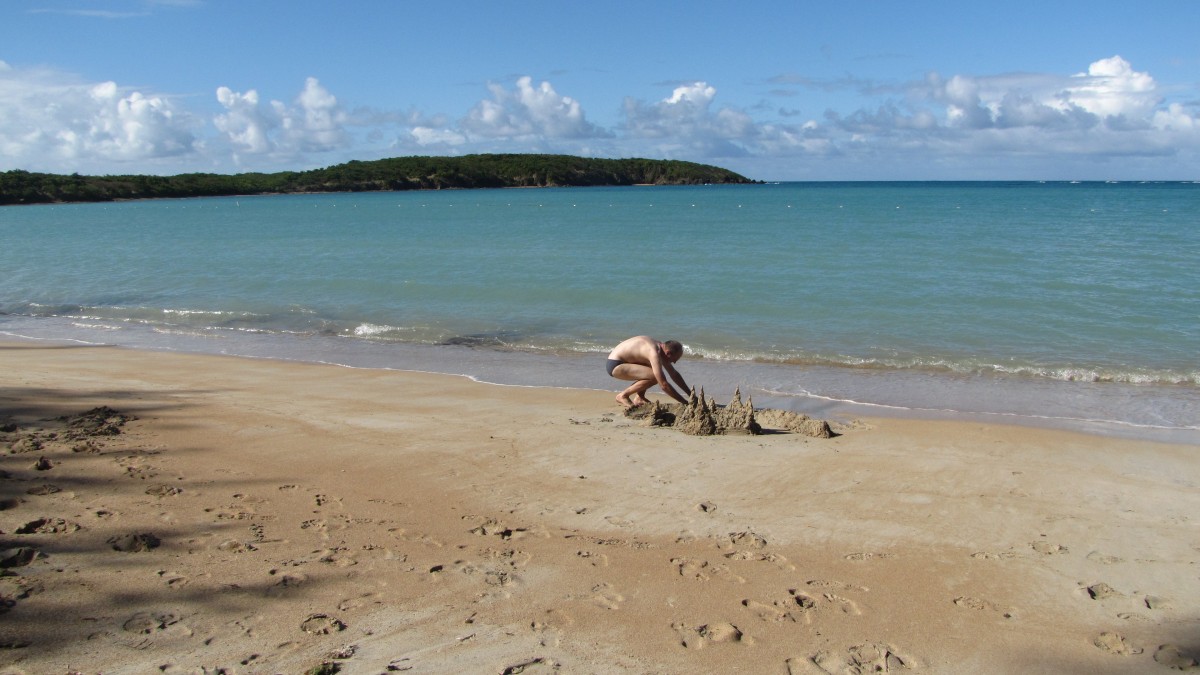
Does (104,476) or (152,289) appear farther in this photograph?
(152,289)

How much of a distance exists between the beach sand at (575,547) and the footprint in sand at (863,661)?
16mm

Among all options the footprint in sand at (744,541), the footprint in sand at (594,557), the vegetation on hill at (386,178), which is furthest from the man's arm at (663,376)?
the vegetation on hill at (386,178)

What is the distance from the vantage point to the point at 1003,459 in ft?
22.9

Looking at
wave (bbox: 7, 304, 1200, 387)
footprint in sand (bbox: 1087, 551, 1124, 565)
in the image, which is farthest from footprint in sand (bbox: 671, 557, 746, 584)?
wave (bbox: 7, 304, 1200, 387)

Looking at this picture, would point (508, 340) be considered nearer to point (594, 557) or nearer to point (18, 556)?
point (594, 557)

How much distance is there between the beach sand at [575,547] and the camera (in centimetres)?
379

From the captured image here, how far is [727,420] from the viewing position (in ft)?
25.1

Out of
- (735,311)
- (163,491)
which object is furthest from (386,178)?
(163,491)

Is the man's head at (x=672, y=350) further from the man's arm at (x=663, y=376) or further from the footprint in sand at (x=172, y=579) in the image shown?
the footprint in sand at (x=172, y=579)

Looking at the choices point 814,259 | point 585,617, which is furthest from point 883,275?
point 585,617

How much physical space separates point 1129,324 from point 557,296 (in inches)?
423

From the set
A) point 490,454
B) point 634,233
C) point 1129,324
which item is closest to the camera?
point 490,454

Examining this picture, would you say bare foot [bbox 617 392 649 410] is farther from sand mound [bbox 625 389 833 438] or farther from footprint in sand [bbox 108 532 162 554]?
footprint in sand [bbox 108 532 162 554]

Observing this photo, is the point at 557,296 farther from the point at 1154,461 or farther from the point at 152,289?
the point at 1154,461
